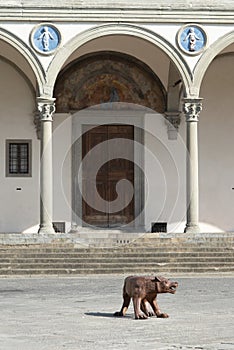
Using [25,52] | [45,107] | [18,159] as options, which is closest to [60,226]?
[18,159]

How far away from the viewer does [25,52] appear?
18.0m

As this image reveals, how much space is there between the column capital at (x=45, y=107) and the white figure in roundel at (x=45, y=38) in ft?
3.35

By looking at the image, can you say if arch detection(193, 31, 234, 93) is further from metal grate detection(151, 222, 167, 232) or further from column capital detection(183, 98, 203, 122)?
metal grate detection(151, 222, 167, 232)

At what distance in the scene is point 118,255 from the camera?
55.2ft

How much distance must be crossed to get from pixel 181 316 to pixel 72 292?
3.32 metres

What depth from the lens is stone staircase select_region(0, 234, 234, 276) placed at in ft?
53.3

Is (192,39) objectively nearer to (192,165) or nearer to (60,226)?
(192,165)

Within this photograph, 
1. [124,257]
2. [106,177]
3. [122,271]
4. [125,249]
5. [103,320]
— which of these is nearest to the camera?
[103,320]

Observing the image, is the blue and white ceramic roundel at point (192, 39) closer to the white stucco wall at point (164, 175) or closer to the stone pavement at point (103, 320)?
the white stucco wall at point (164, 175)

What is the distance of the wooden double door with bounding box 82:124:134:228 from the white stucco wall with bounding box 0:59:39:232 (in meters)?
1.25

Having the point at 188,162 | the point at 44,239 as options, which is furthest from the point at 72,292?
the point at 188,162

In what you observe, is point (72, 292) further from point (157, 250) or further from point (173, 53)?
point (173, 53)

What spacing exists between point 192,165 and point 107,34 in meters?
3.16

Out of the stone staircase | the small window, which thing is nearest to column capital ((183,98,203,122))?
the stone staircase
